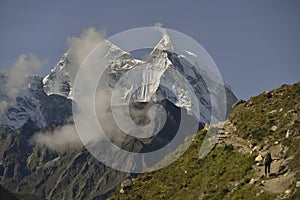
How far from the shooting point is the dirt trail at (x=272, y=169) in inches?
1763

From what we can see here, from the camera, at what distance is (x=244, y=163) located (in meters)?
54.0

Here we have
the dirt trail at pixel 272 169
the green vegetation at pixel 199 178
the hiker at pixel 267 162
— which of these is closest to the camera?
the dirt trail at pixel 272 169

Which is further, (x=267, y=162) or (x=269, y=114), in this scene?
(x=269, y=114)

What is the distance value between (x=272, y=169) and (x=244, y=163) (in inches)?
205

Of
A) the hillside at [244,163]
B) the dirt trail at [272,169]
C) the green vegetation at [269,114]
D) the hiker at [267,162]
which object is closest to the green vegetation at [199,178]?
the hillside at [244,163]

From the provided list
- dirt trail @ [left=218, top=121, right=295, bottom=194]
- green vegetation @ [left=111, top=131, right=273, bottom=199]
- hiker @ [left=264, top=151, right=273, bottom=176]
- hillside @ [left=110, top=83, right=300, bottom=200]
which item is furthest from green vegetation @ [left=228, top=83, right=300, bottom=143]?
hiker @ [left=264, top=151, right=273, bottom=176]

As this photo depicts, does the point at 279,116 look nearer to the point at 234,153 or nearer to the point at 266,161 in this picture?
the point at 234,153

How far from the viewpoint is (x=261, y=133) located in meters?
59.7

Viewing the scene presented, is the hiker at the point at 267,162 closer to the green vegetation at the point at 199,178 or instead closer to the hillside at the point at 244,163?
the hillside at the point at 244,163

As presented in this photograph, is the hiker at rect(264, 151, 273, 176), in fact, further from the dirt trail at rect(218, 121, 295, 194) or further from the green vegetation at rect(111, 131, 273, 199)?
the green vegetation at rect(111, 131, 273, 199)

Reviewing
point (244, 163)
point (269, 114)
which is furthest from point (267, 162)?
point (269, 114)

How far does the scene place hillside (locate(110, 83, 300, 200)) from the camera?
46.9m

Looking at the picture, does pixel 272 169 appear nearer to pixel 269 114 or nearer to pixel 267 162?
pixel 267 162

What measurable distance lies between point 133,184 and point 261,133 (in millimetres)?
18468
